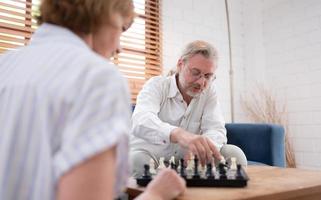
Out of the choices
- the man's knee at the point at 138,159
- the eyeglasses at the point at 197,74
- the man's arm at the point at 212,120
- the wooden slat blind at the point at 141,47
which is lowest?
the man's knee at the point at 138,159

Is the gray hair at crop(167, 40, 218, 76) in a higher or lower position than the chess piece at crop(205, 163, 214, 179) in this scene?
higher

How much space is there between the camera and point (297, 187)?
36.0 inches

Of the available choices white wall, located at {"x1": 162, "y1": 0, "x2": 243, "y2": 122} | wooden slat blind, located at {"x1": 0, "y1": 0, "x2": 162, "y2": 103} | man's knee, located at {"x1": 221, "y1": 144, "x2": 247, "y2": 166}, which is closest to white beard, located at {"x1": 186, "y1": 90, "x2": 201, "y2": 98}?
man's knee, located at {"x1": 221, "y1": 144, "x2": 247, "y2": 166}

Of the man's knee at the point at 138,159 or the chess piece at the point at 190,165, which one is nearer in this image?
the chess piece at the point at 190,165

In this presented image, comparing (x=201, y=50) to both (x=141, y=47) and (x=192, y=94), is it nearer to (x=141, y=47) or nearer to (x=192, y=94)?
(x=192, y=94)

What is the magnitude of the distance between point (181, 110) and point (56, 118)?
147 centimetres

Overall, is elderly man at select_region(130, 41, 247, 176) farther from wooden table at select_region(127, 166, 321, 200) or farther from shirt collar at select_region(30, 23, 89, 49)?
shirt collar at select_region(30, 23, 89, 49)

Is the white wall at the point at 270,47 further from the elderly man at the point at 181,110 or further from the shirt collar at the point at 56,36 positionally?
the shirt collar at the point at 56,36

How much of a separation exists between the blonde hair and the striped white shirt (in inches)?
1.6

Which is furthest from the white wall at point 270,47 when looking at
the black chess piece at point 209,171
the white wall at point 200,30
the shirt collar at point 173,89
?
the black chess piece at point 209,171

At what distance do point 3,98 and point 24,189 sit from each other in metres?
0.12

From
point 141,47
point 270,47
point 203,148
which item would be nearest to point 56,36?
point 203,148

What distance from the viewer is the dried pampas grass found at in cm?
297

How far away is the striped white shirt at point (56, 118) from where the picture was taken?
37cm
